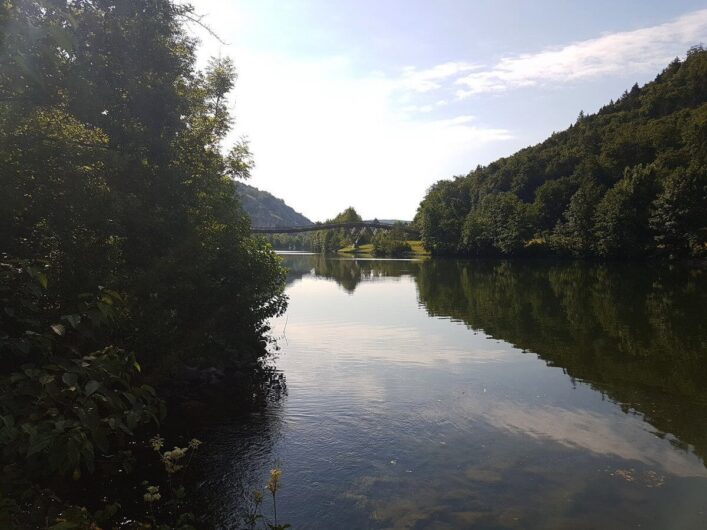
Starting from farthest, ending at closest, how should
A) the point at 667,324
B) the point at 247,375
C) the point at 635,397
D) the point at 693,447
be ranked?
1. the point at 667,324
2. the point at 247,375
3. the point at 635,397
4. the point at 693,447

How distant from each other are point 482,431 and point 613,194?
105455 mm

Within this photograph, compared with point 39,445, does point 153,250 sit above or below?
above

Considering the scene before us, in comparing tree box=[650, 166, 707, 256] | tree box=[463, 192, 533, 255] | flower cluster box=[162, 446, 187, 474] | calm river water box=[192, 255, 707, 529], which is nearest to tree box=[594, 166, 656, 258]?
tree box=[650, 166, 707, 256]

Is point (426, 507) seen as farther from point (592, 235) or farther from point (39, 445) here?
point (592, 235)

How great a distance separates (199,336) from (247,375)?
150 inches

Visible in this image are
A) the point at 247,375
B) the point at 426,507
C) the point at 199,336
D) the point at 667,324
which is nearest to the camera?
the point at 426,507

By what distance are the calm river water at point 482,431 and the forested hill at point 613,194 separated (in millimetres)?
70810

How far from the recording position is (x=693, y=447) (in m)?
14.7

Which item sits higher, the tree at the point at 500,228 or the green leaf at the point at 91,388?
the tree at the point at 500,228

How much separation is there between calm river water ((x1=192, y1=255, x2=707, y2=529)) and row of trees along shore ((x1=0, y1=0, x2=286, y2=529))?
12.0ft

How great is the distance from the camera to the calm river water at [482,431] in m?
11.6

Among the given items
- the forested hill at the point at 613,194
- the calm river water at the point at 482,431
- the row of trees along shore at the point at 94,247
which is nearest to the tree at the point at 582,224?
the forested hill at the point at 613,194

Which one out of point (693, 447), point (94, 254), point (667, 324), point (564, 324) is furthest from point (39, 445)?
point (667, 324)

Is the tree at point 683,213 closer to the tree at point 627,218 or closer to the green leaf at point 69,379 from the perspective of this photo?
the tree at point 627,218
